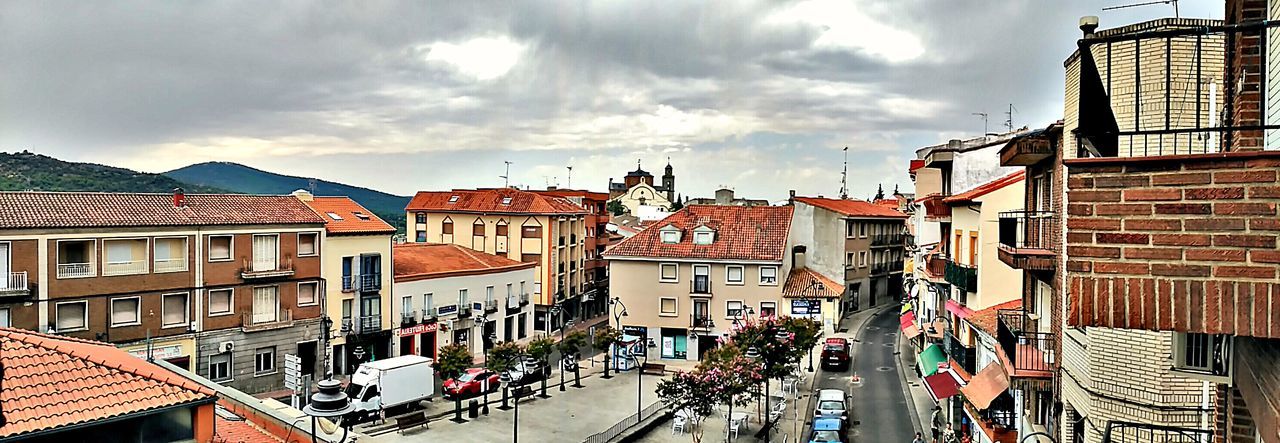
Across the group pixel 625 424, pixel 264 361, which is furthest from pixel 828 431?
pixel 264 361

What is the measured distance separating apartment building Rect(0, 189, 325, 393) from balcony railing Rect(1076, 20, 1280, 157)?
3024 cm

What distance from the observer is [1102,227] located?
11.6 feet

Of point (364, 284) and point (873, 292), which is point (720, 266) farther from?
point (873, 292)

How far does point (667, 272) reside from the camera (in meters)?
41.7

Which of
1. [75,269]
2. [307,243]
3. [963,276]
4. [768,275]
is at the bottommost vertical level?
[768,275]

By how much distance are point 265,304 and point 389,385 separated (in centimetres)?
925

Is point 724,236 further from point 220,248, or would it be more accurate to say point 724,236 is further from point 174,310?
point 174,310

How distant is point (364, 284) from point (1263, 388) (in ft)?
121

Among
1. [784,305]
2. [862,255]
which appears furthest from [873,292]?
[784,305]

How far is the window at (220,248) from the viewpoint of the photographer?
32219 mm

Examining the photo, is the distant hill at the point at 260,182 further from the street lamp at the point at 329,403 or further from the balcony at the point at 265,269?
the street lamp at the point at 329,403

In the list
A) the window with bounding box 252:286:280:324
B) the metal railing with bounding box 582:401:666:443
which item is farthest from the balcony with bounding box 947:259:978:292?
the window with bounding box 252:286:280:324

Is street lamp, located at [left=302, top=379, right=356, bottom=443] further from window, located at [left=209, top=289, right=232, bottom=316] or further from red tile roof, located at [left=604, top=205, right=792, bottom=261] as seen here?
red tile roof, located at [left=604, top=205, right=792, bottom=261]

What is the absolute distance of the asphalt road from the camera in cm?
2633
